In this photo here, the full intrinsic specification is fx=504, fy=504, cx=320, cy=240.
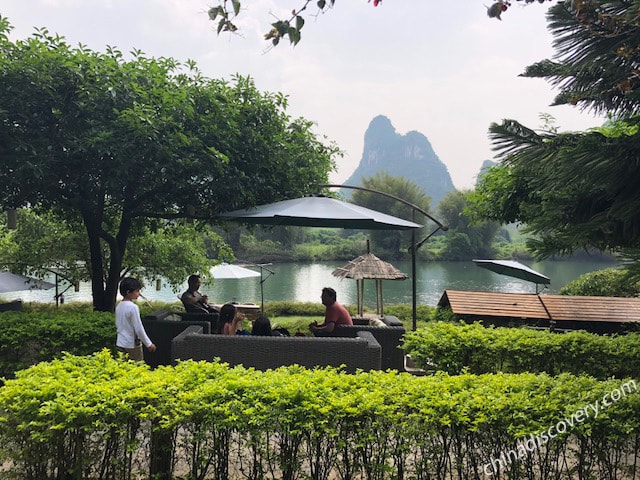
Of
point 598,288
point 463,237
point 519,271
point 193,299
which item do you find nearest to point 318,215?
point 193,299

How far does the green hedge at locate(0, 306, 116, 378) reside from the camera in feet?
16.3

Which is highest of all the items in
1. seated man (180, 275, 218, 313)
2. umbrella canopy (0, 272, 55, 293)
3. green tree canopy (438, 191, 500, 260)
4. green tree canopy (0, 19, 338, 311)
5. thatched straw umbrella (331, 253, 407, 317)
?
green tree canopy (438, 191, 500, 260)

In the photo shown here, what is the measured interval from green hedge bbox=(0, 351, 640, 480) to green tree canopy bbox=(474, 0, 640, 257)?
92 cm

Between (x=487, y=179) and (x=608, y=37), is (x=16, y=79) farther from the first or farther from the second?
(x=487, y=179)

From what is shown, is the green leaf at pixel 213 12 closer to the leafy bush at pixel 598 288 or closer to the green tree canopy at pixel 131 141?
the green tree canopy at pixel 131 141

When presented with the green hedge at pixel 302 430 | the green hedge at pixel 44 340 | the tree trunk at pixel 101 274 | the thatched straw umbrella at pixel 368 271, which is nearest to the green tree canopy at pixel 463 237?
the thatched straw umbrella at pixel 368 271

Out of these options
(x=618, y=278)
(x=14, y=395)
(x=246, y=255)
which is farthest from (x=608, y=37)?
(x=246, y=255)

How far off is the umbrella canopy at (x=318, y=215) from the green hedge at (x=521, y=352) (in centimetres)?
172

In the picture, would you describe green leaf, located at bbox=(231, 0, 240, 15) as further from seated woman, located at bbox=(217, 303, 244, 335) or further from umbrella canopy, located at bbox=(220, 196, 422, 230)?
umbrella canopy, located at bbox=(220, 196, 422, 230)

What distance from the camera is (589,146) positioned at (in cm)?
235

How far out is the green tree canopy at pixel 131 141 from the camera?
19.2ft

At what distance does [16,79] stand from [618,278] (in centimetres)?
630

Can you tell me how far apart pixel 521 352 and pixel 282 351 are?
7.52 ft

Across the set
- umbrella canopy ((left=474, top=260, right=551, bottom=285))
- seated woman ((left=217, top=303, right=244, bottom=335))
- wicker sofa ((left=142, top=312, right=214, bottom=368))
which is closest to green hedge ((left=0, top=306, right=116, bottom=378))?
wicker sofa ((left=142, top=312, right=214, bottom=368))
